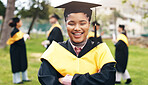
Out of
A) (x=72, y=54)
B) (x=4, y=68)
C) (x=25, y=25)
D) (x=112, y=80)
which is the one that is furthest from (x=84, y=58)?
(x=25, y=25)

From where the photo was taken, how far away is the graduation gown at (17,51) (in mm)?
7511

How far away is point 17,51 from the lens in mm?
7613

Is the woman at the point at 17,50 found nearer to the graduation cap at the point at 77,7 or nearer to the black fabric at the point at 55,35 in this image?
the black fabric at the point at 55,35

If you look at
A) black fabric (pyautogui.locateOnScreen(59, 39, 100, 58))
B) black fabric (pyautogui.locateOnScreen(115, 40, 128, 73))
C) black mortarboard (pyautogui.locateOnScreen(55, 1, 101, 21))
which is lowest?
black fabric (pyautogui.locateOnScreen(115, 40, 128, 73))

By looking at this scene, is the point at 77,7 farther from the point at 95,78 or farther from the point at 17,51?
the point at 17,51

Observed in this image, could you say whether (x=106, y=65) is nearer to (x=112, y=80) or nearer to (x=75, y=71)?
(x=112, y=80)

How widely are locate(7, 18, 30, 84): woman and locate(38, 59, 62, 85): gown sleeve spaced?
5.09 metres

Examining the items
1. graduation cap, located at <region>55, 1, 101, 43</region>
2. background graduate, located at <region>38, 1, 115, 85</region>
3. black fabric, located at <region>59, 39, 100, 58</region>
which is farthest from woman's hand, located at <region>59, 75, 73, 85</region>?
graduation cap, located at <region>55, 1, 101, 43</region>

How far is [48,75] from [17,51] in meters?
5.29

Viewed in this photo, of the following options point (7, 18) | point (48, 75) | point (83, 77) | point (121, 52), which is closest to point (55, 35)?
point (121, 52)

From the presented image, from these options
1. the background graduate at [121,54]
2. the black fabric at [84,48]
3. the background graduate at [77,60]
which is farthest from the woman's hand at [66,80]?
the background graduate at [121,54]

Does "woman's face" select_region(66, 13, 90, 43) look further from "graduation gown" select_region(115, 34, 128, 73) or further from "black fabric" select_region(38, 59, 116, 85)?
"graduation gown" select_region(115, 34, 128, 73)

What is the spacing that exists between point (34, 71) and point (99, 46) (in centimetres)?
723

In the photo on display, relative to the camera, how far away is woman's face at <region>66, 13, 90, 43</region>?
105 inches
